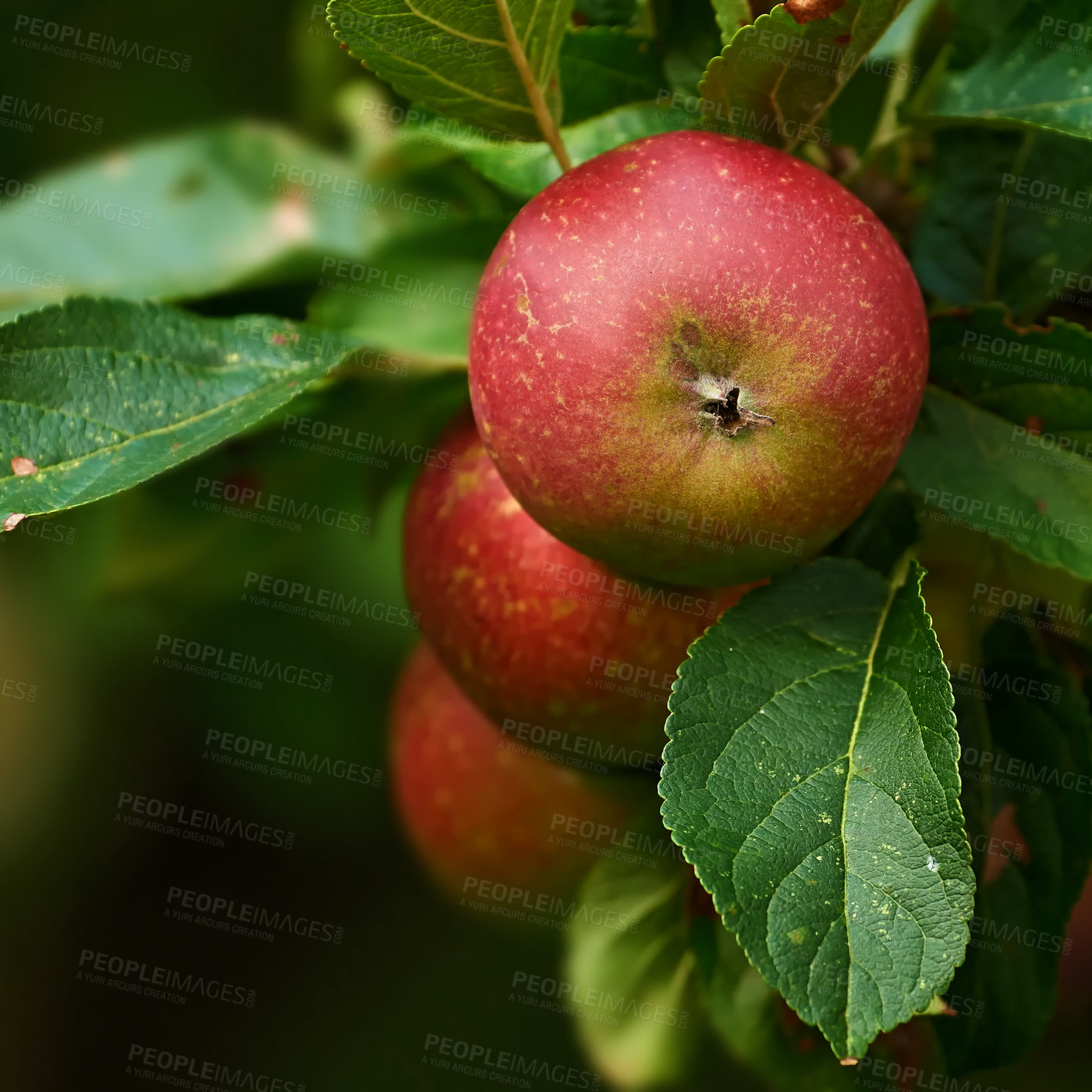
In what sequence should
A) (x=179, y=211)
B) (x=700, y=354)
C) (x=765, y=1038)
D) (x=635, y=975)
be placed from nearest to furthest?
(x=700, y=354), (x=765, y=1038), (x=635, y=975), (x=179, y=211)

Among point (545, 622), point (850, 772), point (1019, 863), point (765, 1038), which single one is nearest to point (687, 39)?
point (545, 622)

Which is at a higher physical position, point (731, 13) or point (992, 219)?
point (731, 13)

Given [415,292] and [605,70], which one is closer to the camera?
[605,70]

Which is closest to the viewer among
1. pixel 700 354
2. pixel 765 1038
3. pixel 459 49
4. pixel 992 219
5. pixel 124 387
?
pixel 700 354

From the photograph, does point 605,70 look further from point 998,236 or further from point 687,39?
point 998,236

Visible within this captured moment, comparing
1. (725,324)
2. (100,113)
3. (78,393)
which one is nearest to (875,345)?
(725,324)

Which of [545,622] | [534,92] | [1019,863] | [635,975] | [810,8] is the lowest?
[635,975]

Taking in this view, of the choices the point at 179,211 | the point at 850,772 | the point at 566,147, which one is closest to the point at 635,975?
the point at 850,772

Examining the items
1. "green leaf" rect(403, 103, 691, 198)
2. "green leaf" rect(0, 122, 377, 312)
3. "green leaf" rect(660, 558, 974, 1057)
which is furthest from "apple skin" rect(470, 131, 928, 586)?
"green leaf" rect(0, 122, 377, 312)
